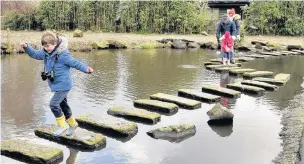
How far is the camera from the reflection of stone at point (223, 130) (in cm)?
571

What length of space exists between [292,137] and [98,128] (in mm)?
2584

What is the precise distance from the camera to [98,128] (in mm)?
5668

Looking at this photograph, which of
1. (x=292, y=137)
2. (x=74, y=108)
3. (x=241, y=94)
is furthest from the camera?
(x=241, y=94)

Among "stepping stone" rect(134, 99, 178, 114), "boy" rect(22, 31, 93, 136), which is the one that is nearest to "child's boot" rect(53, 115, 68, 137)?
"boy" rect(22, 31, 93, 136)

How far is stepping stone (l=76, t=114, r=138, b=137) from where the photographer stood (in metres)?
5.50

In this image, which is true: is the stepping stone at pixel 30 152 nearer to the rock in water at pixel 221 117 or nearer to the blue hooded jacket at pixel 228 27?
the rock in water at pixel 221 117

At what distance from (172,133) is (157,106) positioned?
1.30 meters

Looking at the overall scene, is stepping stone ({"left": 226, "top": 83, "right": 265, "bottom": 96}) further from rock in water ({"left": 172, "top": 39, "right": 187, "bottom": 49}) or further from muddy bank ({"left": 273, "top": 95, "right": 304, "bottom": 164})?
rock in water ({"left": 172, "top": 39, "right": 187, "bottom": 49})

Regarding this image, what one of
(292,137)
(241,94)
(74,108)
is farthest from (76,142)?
(241,94)

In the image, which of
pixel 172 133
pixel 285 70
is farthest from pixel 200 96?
pixel 285 70

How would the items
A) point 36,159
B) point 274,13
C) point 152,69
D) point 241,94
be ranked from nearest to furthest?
point 36,159 < point 241,94 < point 152,69 < point 274,13

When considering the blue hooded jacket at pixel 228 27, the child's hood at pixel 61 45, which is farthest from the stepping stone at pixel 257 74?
the child's hood at pixel 61 45

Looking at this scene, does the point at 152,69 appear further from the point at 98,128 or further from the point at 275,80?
the point at 98,128

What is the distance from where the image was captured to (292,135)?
5.50m
